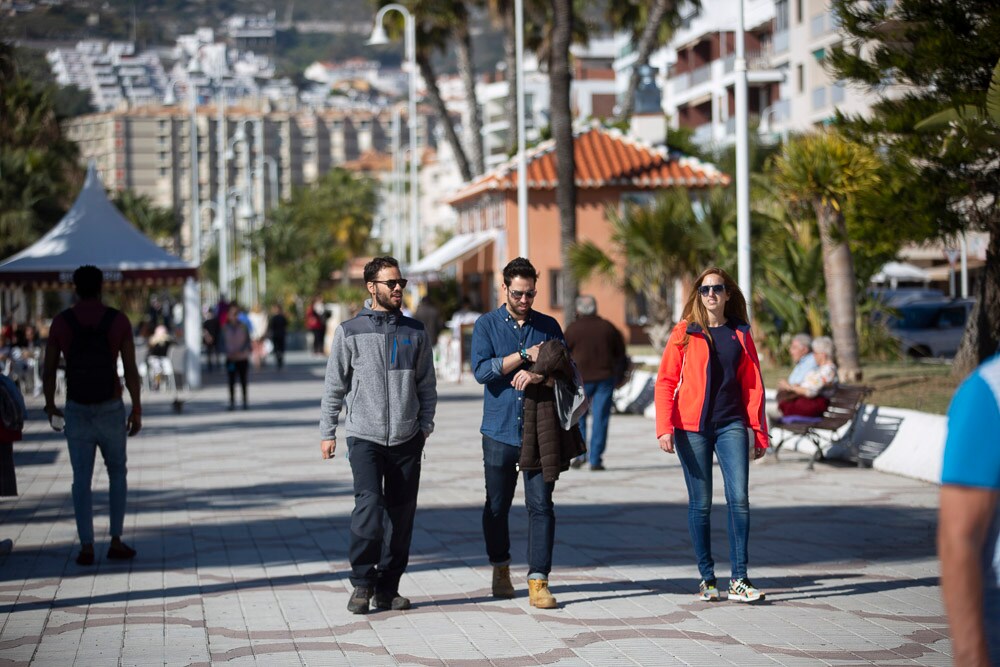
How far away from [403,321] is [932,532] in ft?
15.3

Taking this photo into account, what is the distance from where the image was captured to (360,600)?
314 inches

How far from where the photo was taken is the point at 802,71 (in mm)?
63438

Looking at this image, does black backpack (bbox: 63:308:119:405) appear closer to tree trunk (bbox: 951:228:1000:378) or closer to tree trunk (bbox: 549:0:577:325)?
tree trunk (bbox: 951:228:1000:378)

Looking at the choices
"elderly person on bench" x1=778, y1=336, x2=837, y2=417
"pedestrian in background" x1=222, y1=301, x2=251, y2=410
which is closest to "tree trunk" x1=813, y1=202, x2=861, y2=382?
"elderly person on bench" x1=778, y1=336, x2=837, y2=417

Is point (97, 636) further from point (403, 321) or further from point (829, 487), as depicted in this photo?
point (829, 487)

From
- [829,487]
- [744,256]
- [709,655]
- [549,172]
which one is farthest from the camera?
[549,172]

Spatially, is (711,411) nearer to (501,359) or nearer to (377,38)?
(501,359)

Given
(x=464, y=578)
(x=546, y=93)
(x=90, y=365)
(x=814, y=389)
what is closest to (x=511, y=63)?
(x=814, y=389)

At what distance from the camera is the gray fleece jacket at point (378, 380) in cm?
793

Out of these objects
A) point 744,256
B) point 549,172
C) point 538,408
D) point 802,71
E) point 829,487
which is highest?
point 802,71

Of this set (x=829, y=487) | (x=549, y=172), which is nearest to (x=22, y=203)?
(x=549, y=172)

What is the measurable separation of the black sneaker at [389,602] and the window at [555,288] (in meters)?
33.9

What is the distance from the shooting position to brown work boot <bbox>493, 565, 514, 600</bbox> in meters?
8.35

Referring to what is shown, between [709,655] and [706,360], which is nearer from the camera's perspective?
[709,655]
